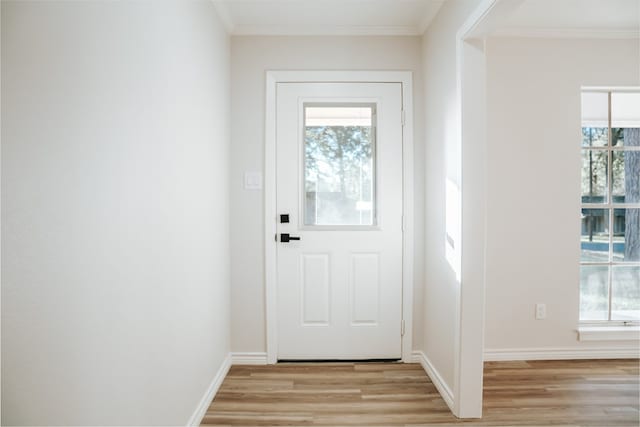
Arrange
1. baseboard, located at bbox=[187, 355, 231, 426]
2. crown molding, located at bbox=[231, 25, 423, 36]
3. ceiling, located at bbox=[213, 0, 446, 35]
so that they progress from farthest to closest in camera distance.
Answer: crown molding, located at bbox=[231, 25, 423, 36]
ceiling, located at bbox=[213, 0, 446, 35]
baseboard, located at bbox=[187, 355, 231, 426]

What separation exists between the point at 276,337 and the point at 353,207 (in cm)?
114

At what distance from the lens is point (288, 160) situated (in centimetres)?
257

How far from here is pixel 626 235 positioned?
109 inches

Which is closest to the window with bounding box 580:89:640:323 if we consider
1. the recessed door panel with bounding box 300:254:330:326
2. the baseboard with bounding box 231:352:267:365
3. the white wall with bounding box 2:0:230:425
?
the recessed door panel with bounding box 300:254:330:326

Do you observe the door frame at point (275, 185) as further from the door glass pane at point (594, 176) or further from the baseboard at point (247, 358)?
the door glass pane at point (594, 176)

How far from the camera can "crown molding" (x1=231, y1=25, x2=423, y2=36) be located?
2498 millimetres

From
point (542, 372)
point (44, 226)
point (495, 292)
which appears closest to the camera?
point (44, 226)

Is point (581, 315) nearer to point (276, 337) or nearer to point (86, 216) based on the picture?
point (276, 337)

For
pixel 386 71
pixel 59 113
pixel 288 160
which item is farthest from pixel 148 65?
pixel 386 71

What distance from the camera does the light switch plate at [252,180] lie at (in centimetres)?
255

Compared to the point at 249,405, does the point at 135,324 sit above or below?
above

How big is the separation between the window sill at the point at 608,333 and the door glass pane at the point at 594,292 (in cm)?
10

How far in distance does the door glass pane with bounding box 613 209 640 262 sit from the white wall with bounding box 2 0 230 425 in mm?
3209

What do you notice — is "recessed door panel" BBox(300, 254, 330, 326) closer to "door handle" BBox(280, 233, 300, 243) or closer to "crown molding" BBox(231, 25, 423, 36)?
"door handle" BBox(280, 233, 300, 243)
